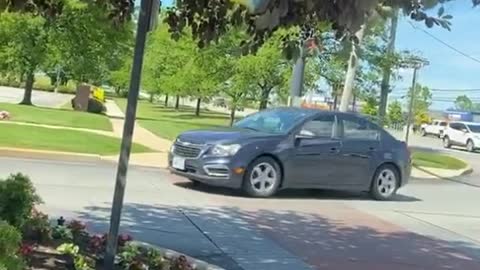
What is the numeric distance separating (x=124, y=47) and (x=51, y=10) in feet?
93.8

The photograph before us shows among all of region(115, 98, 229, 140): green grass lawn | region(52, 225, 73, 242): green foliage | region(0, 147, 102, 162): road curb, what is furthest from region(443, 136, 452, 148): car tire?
region(52, 225, 73, 242): green foliage

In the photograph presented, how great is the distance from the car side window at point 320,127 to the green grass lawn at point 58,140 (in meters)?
5.68

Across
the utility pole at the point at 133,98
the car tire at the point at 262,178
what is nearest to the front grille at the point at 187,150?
the car tire at the point at 262,178

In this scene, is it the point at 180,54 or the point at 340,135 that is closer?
the point at 340,135

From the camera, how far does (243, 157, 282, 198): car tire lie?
12.2 m

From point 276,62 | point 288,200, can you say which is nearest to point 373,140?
point 288,200

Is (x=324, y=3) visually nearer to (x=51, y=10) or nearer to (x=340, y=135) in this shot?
(x=51, y=10)

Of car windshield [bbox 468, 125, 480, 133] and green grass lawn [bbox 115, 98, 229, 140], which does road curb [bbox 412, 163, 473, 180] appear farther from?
car windshield [bbox 468, 125, 480, 133]

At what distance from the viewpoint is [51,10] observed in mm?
6102

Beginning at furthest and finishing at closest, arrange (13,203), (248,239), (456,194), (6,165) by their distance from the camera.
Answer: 1. (456,194)
2. (6,165)
3. (248,239)
4. (13,203)

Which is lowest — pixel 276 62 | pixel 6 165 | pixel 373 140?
pixel 6 165

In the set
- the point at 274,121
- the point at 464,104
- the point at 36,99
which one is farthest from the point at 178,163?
the point at 464,104

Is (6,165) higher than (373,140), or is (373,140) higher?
(373,140)

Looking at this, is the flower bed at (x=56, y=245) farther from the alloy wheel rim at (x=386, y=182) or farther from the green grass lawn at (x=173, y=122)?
the green grass lawn at (x=173, y=122)
